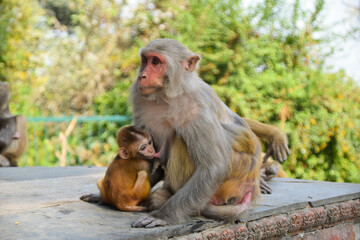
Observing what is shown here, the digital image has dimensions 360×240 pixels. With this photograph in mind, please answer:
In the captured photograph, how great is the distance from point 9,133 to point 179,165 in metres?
4.89

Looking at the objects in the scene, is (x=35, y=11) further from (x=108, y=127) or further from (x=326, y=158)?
(x=326, y=158)

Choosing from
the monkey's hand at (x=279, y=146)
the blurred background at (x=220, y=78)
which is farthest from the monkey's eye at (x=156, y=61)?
the blurred background at (x=220, y=78)

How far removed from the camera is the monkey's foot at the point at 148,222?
2686mm

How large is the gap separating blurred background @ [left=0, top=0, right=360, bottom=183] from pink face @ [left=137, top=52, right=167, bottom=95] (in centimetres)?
439

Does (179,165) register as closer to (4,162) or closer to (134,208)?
(134,208)

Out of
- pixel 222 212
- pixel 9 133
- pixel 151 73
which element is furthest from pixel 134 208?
pixel 9 133

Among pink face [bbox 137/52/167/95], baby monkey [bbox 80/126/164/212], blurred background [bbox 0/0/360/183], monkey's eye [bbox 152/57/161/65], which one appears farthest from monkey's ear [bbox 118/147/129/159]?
blurred background [bbox 0/0/360/183]

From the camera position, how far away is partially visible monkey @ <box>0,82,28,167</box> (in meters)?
6.97

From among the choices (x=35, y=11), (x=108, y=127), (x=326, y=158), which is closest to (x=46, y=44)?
(x=35, y=11)

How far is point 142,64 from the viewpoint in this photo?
9.54 feet

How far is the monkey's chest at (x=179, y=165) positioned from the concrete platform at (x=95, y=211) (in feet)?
0.97

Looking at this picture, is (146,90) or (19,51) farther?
(19,51)

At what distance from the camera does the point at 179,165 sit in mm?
2965

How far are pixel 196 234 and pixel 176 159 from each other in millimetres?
499
